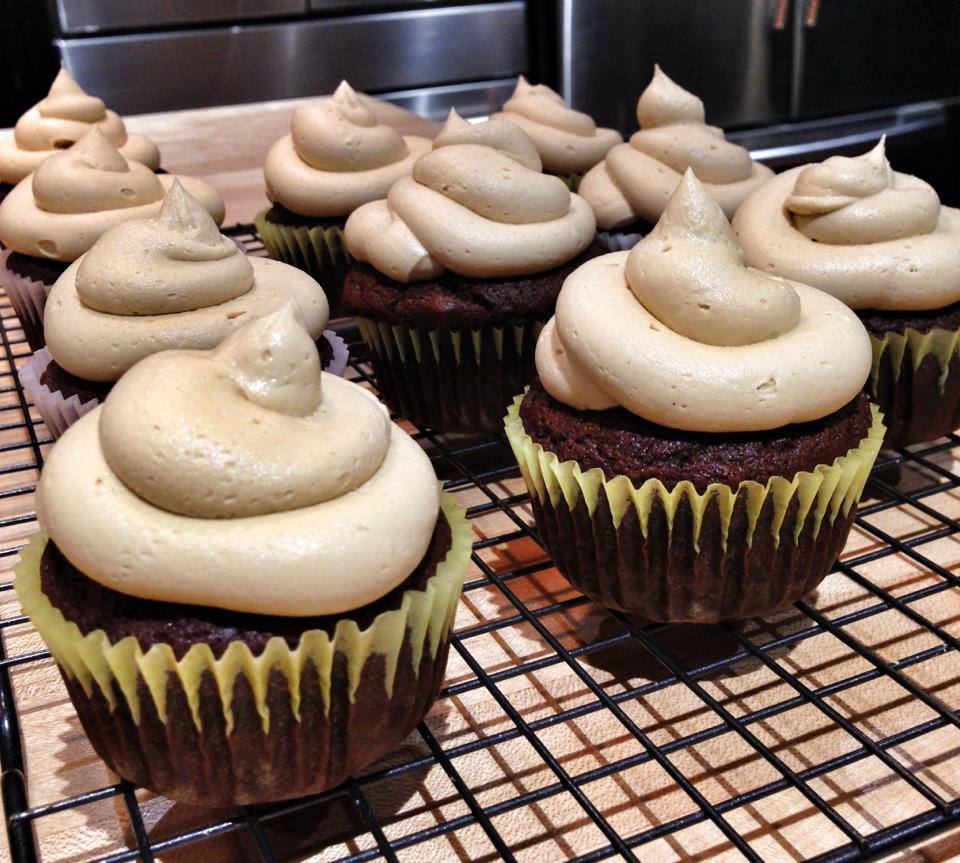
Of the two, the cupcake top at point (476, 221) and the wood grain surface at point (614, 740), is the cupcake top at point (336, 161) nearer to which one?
the cupcake top at point (476, 221)

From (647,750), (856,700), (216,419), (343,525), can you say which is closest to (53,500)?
(216,419)

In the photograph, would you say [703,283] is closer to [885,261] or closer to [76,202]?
[885,261]

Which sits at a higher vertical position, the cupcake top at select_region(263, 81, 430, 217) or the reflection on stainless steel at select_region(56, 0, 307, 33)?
the cupcake top at select_region(263, 81, 430, 217)

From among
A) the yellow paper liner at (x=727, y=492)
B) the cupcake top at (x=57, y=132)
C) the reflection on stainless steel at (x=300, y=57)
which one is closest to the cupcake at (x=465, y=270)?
the yellow paper liner at (x=727, y=492)

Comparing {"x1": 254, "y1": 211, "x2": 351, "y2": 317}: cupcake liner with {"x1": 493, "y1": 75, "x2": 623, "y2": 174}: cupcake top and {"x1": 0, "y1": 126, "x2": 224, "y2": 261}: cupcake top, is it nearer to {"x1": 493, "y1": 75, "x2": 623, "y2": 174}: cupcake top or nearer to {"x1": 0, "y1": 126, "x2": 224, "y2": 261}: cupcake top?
{"x1": 0, "y1": 126, "x2": 224, "y2": 261}: cupcake top

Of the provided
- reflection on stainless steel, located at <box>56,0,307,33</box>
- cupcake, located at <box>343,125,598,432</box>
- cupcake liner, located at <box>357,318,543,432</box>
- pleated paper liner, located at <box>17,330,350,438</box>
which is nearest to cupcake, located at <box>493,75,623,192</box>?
cupcake, located at <box>343,125,598,432</box>
